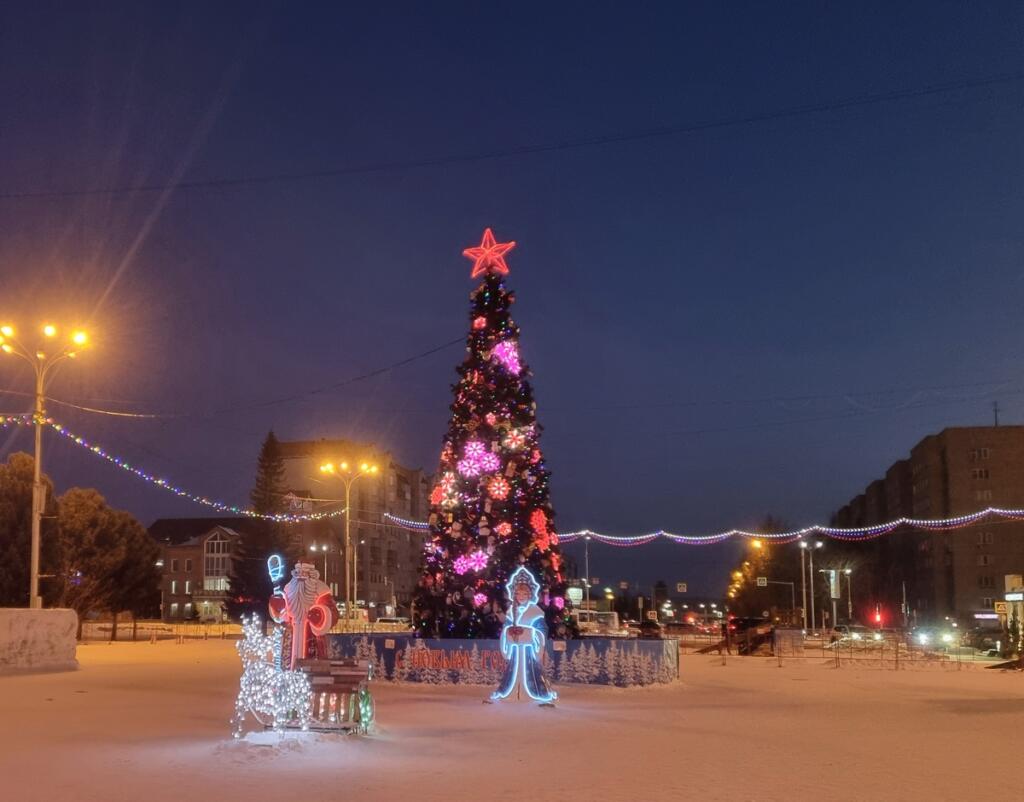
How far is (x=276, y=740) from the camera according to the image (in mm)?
12172

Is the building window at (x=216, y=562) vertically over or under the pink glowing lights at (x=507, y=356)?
under

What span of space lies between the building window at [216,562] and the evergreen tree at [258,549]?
17.2 metres

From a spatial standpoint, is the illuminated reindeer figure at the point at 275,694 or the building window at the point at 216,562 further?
the building window at the point at 216,562

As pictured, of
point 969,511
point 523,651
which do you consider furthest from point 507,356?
point 969,511

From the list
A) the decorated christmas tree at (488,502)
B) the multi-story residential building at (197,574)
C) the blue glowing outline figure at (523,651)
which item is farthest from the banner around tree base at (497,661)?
the multi-story residential building at (197,574)

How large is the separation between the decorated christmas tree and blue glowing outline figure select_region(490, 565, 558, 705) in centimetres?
352

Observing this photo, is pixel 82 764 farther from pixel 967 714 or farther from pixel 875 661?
pixel 875 661

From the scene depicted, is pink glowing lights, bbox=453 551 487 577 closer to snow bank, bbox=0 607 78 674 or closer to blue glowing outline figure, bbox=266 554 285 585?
blue glowing outline figure, bbox=266 554 285 585

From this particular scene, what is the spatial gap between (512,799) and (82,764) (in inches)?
182

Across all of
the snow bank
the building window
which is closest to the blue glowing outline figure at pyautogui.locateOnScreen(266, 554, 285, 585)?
the snow bank

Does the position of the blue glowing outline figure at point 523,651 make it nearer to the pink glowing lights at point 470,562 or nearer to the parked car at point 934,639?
the pink glowing lights at point 470,562

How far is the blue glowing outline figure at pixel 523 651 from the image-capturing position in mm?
18891

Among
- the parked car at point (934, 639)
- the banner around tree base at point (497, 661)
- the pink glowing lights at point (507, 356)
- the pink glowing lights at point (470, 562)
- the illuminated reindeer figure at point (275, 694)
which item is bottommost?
the parked car at point (934, 639)

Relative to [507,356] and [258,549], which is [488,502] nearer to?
[507,356]
